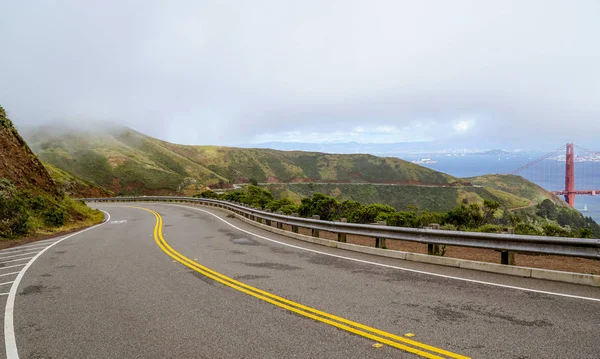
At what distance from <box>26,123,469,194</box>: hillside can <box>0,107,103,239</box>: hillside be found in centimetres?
6650

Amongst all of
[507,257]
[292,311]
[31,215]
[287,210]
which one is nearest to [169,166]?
[31,215]

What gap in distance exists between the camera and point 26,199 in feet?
75.8

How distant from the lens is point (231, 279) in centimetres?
870

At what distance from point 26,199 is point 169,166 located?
112 m

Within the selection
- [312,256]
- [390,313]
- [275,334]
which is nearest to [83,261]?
[312,256]

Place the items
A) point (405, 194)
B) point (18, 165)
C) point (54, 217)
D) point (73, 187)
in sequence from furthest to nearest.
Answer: point (405, 194) → point (73, 187) → point (18, 165) → point (54, 217)

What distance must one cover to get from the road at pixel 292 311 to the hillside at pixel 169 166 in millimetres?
89840

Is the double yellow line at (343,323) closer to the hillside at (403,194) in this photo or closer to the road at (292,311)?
the road at (292,311)

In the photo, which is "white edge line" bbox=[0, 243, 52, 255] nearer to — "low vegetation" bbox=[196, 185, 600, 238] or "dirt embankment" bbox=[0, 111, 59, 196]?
"dirt embankment" bbox=[0, 111, 59, 196]

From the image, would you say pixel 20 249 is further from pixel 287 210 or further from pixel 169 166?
pixel 169 166

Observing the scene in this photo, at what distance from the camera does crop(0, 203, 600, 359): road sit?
15.9 feet

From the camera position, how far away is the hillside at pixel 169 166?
101750 mm

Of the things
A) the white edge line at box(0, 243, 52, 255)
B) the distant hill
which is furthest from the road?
the distant hill

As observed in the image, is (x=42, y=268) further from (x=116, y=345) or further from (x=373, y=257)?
(x=373, y=257)
